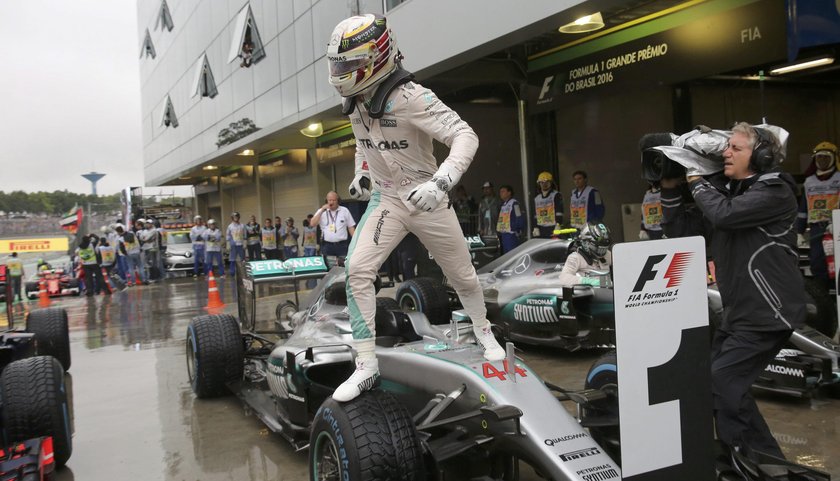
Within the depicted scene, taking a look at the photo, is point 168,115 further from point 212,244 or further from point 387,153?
point 387,153

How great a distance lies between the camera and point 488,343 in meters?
3.55

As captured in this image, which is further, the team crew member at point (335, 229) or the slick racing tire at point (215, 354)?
the team crew member at point (335, 229)

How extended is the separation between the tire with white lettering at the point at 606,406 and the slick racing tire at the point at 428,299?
3.82 m

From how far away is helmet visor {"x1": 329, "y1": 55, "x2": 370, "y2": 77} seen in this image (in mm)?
3359

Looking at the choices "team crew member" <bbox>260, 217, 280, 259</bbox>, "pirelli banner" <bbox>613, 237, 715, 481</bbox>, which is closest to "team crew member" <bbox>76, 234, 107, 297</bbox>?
"team crew member" <bbox>260, 217, 280, 259</bbox>

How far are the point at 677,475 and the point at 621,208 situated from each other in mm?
11962

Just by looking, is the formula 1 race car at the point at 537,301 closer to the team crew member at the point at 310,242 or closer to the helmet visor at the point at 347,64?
the helmet visor at the point at 347,64

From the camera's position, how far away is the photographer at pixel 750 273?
9.85 feet

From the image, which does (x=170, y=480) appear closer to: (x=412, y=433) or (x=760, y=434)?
(x=412, y=433)

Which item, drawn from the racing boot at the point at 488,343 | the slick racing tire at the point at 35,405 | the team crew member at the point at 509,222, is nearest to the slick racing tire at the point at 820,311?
the racing boot at the point at 488,343

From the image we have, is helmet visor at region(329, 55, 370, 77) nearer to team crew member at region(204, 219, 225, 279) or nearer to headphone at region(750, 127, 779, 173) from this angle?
headphone at region(750, 127, 779, 173)

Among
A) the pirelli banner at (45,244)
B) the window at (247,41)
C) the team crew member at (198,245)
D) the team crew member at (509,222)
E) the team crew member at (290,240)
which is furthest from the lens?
the pirelli banner at (45,244)

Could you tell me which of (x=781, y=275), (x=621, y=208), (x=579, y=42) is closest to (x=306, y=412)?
(x=781, y=275)

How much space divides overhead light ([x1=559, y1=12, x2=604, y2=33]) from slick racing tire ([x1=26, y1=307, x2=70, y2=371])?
22.9 feet
